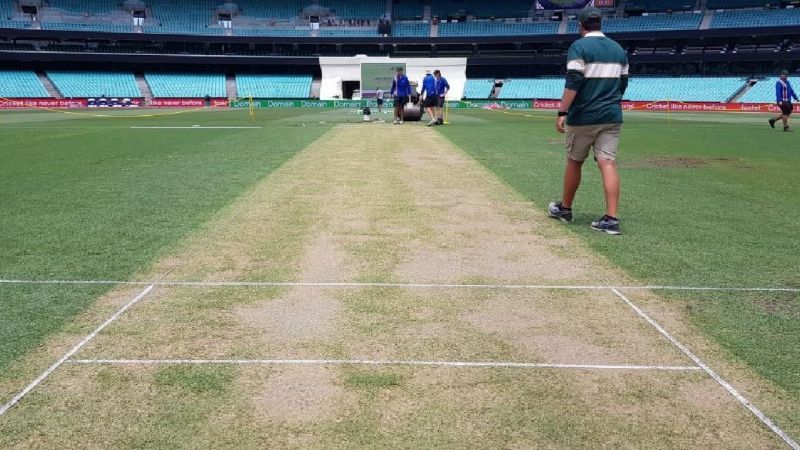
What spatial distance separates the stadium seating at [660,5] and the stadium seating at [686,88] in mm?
9928

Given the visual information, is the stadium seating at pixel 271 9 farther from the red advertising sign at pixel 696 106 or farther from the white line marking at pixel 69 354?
the white line marking at pixel 69 354

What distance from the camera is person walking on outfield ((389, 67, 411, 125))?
23109 millimetres

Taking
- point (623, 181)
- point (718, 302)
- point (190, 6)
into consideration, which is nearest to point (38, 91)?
point (190, 6)

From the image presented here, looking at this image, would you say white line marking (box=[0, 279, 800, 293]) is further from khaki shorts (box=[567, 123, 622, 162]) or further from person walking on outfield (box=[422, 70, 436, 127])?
person walking on outfield (box=[422, 70, 436, 127])

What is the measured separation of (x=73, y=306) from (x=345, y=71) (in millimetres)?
60186

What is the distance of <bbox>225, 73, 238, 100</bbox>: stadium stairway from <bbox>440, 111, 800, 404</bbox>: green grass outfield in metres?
54.0

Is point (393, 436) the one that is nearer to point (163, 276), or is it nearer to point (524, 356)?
point (524, 356)

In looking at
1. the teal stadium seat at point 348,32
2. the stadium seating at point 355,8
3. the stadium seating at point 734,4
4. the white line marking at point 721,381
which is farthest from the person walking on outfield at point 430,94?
the stadium seating at point 734,4

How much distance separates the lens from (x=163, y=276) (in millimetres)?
4586

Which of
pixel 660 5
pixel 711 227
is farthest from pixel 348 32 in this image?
pixel 711 227

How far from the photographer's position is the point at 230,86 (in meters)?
64.0

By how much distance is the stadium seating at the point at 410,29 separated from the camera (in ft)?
219

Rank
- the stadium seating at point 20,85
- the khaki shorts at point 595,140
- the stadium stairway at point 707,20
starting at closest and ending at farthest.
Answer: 1. the khaki shorts at point 595,140
2. the stadium seating at point 20,85
3. the stadium stairway at point 707,20

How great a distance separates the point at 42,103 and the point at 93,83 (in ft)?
26.5
